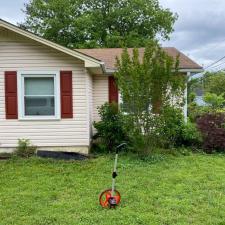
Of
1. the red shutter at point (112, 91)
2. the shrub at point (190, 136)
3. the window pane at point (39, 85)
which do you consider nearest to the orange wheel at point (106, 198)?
the window pane at point (39, 85)

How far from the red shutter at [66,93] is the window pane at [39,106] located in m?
0.30

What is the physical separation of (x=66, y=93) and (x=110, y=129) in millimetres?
1690

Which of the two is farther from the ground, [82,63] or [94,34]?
[94,34]

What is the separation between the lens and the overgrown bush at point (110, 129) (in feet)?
34.3

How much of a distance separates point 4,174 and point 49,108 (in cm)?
273

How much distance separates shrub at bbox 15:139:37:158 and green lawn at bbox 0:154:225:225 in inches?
22.6

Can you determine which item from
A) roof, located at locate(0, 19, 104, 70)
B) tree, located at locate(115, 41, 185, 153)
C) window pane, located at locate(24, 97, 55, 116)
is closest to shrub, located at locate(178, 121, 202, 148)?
tree, located at locate(115, 41, 185, 153)

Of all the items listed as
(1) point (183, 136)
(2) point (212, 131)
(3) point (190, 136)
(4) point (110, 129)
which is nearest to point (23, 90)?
(4) point (110, 129)

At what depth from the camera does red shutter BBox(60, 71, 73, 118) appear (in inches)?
392

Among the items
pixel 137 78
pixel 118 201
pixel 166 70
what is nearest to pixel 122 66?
pixel 137 78

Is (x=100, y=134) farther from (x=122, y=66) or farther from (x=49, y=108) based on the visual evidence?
(x=122, y=66)

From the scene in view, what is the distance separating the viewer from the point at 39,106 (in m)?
10.0

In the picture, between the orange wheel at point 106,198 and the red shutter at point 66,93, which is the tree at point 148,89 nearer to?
the red shutter at point 66,93

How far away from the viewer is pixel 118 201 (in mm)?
5594
